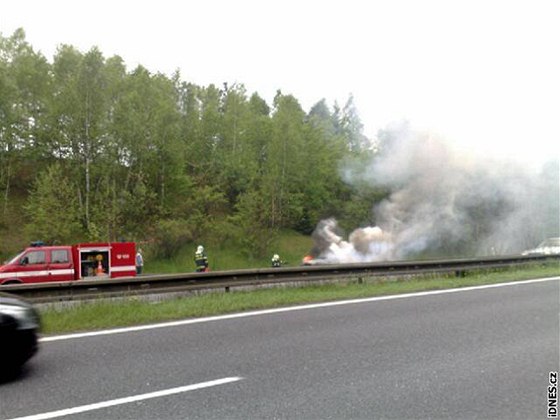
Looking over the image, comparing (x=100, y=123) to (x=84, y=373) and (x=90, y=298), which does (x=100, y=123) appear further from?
(x=84, y=373)

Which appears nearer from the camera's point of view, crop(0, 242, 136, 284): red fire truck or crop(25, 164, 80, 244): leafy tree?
crop(0, 242, 136, 284): red fire truck

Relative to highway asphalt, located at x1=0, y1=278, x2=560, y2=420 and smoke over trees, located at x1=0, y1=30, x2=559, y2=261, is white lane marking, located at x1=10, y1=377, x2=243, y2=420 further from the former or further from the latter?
smoke over trees, located at x1=0, y1=30, x2=559, y2=261

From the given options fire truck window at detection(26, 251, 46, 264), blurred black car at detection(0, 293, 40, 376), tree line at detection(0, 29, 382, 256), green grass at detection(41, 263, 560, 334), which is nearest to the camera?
blurred black car at detection(0, 293, 40, 376)

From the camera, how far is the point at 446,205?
26.1m

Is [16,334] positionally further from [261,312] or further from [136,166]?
[136,166]

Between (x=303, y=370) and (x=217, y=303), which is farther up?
(x=217, y=303)

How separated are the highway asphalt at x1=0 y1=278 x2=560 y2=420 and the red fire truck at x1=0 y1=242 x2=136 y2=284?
455 inches

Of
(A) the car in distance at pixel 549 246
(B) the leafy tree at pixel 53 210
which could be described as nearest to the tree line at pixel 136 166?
(B) the leafy tree at pixel 53 210

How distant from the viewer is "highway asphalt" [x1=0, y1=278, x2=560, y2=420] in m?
4.44

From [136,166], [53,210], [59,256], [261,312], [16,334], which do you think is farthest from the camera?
[136,166]

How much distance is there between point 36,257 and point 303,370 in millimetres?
15216

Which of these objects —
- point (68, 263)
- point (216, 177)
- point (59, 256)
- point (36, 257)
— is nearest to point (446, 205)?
point (68, 263)

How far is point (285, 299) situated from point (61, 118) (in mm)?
29167

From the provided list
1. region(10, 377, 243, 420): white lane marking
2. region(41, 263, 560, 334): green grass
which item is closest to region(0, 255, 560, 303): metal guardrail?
region(41, 263, 560, 334): green grass
